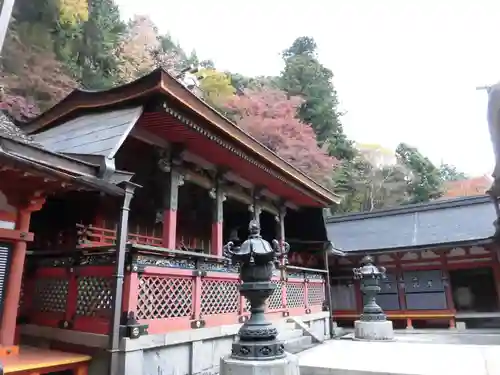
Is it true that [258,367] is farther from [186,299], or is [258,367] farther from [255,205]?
[255,205]

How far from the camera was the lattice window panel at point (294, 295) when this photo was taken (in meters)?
10.2

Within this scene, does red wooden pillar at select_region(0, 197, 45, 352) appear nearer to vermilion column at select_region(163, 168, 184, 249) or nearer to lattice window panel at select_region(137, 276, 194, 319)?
lattice window panel at select_region(137, 276, 194, 319)

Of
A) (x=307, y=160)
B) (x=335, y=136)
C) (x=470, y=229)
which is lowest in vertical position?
(x=470, y=229)

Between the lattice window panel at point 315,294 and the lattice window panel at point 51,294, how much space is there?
7602 millimetres

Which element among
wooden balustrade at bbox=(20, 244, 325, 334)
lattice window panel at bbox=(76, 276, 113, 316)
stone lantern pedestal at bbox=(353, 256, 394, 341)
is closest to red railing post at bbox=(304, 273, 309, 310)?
stone lantern pedestal at bbox=(353, 256, 394, 341)

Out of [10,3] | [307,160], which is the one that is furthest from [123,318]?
[307,160]

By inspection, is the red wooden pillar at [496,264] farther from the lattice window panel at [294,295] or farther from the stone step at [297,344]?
the stone step at [297,344]

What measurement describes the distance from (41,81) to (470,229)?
1987 centimetres

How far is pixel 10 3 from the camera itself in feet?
16.4

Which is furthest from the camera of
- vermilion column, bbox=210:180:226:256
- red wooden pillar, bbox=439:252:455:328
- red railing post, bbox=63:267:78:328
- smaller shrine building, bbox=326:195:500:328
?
smaller shrine building, bbox=326:195:500:328

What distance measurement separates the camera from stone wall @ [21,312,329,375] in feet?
16.3

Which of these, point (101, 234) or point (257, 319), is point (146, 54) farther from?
point (257, 319)

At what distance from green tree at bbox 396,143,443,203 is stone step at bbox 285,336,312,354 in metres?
26.8

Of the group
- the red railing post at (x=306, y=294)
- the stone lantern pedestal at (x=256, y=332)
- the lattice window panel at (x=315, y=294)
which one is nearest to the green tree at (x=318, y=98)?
the lattice window panel at (x=315, y=294)
